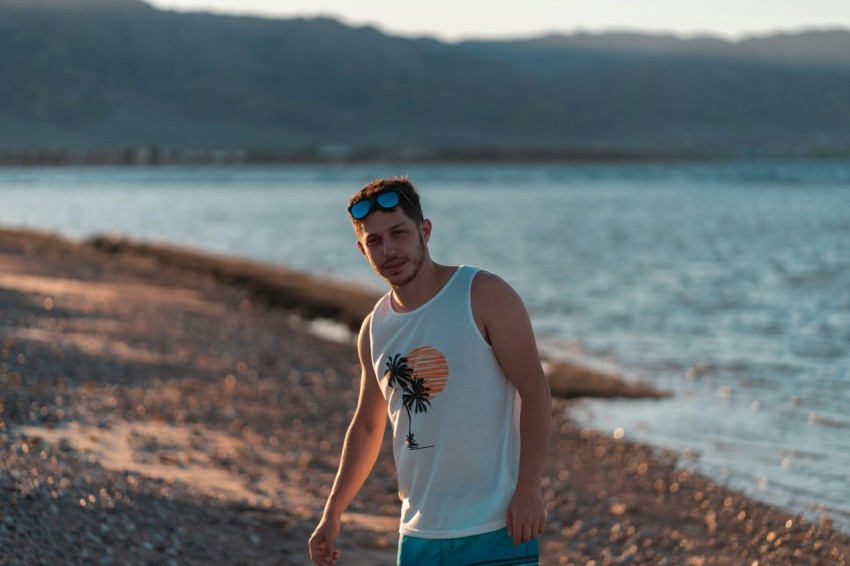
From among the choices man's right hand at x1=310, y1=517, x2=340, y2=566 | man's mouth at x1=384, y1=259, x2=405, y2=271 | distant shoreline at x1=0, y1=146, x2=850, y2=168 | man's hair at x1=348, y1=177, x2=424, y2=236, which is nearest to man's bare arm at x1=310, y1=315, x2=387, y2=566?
man's right hand at x1=310, y1=517, x2=340, y2=566

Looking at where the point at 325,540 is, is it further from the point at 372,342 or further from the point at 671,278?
the point at 671,278

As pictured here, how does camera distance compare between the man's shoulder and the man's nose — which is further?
the man's nose

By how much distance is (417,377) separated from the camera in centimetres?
358

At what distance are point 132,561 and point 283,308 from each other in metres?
14.7

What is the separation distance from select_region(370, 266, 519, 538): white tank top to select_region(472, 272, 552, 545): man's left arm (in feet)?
0.14

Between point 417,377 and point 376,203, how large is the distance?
563 mm

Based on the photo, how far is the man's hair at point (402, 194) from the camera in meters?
3.64

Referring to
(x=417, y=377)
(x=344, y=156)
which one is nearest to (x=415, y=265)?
(x=417, y=377)

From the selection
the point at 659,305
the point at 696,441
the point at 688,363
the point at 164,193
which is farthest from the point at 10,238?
the point at 164,193

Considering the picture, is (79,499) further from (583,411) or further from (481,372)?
(583,411)

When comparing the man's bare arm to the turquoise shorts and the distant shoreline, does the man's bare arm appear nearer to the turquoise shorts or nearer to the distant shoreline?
the turquoise shorts

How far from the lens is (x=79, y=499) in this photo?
629 cm

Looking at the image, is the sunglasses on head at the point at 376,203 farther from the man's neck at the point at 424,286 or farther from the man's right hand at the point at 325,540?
the man's right hand at the point at 325,540

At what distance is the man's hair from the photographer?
3639 mm
